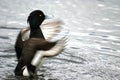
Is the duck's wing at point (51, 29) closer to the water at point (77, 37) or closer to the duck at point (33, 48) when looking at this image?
the duck at point (33, 48)

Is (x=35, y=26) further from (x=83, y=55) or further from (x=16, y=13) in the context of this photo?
(x=16, y=13)

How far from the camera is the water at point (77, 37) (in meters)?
7.96

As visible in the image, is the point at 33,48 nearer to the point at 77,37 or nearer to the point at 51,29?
the point at 51,29

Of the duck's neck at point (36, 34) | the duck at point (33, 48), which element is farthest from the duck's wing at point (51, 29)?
the duck's neck at point (36, 34)

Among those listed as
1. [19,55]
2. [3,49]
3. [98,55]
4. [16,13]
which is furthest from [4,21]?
[19,55]

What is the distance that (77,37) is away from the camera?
432 inches

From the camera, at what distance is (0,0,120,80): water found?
26.1 feet

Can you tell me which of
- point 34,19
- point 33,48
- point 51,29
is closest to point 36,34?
point 34,19

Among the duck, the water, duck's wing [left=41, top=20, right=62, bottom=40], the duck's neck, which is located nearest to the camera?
the duck

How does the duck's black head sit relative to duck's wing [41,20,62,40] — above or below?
above

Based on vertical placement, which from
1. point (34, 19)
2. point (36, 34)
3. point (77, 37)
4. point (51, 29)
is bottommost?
point (77, 37)

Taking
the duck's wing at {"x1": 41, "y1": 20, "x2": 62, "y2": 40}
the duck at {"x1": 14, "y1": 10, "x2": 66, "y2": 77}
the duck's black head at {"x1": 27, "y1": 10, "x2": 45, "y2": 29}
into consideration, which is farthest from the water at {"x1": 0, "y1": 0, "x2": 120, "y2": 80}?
the duck's black head at {"x1": 27, "y1": 10, "x2": 45, "y2": 29}

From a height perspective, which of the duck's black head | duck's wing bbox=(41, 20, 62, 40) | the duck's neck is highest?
the duck's black head

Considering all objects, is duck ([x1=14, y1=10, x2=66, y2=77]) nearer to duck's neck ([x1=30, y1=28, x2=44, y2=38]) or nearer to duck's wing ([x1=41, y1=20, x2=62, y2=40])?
duck's neck ([x1=30, y1=28, x2=44, y2=38])
